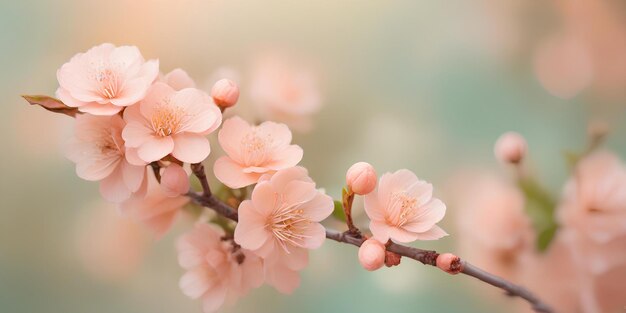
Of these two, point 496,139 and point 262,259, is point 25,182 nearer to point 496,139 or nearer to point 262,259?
point 262,259

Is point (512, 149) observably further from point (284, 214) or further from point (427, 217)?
point (284, 214)

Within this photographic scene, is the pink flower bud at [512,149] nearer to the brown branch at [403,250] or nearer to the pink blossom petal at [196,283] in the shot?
the brown branch at [403,250]

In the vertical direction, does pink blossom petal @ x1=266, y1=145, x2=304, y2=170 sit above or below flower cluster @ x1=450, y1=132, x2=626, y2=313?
above

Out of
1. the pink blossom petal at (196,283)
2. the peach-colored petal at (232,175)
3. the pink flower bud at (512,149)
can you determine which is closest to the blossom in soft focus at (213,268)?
the pink blossom petal at (196,283)

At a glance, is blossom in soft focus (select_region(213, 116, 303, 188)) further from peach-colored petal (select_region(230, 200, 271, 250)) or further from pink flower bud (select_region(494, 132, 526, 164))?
pink flower bud (select_region(494, 132, 526, 164))

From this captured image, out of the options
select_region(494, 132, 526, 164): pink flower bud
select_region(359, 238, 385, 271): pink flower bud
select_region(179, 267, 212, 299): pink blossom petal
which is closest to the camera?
select_region(359, 238, 385, 271): pink flower bud

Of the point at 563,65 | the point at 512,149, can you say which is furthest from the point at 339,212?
the point at 563,65

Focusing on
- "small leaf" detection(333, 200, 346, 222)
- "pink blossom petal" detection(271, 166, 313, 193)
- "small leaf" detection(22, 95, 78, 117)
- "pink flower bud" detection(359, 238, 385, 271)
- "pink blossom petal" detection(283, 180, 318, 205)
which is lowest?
"small leaf" detection(333, 200, 346, 222)

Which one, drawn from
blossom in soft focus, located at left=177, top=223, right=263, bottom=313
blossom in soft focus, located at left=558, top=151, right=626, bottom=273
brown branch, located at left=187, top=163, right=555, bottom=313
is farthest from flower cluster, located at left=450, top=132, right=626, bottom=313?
blossom in soft focus, located at left=177, top=223, right=263, bottom=313
